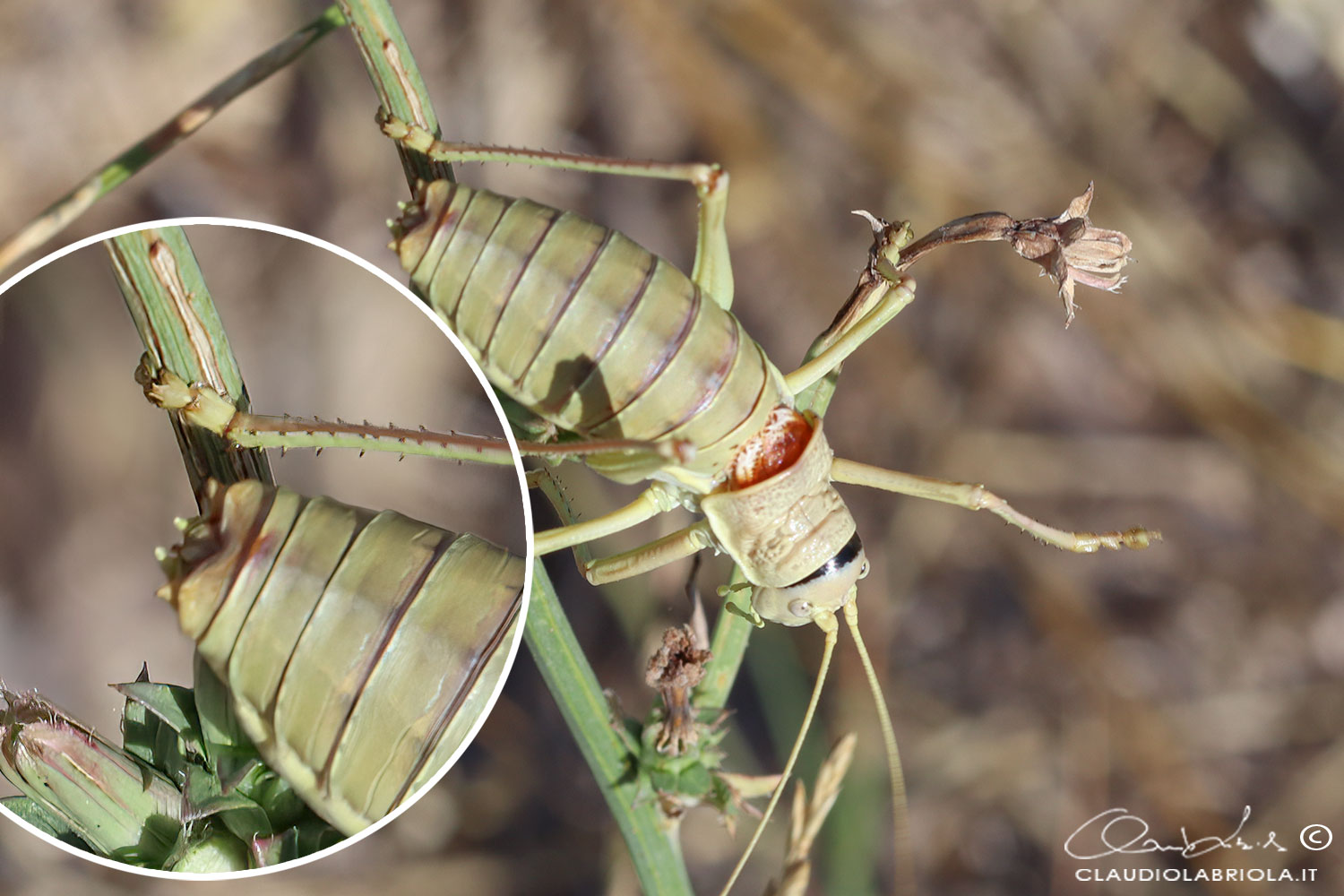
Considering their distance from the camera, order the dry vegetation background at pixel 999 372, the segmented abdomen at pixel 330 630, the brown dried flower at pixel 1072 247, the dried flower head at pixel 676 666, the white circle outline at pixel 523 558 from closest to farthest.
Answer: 1. the segmented abdomen at pixel 330 630
2. the white circle outline at pixel 523 558
3. the dried flower head at pixel 676 666
4. the brown dried flower at pixel 1072 247
5. the dry vegetation background at pixel 999 372

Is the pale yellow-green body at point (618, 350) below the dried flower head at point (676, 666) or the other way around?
the other way around

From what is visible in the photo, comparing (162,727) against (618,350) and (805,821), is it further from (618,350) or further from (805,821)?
(805,821)

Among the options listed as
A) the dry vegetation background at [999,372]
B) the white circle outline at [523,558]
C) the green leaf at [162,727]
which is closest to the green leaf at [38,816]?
the white circle outline at [523,558]

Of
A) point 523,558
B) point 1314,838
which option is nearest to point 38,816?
point 523,558
